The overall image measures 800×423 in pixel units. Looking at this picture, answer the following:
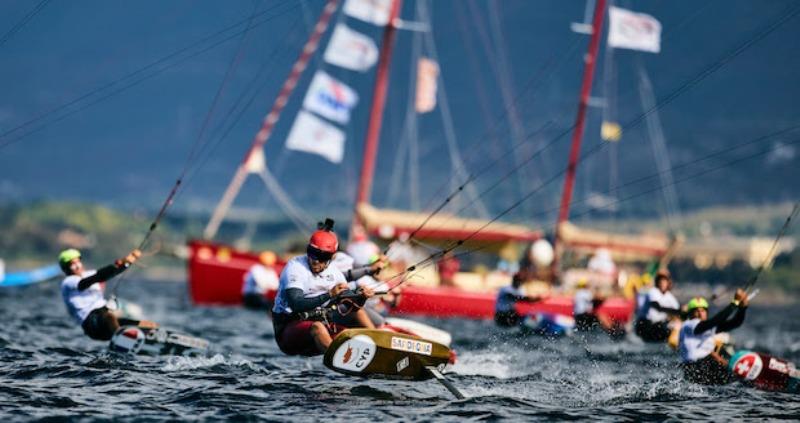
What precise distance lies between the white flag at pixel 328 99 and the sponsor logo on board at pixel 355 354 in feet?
86.6

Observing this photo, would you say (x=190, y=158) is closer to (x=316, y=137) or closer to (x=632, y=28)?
(x=316, y=137)

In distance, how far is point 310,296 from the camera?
51.1 feet

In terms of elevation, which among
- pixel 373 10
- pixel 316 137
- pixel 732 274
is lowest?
pixel 316 137

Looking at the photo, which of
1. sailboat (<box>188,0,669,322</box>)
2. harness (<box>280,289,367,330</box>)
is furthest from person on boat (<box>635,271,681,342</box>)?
sailboat (<box>188,0,669,322</box>)

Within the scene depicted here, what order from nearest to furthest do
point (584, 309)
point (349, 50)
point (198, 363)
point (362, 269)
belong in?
point (362, 269) < point (198, 363) < point (584, 309) < point (349, 50)

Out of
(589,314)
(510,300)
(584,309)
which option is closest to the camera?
(510,300)

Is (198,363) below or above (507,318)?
below

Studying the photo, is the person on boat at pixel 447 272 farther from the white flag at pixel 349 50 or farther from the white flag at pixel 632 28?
the white flag at pixel 632 28

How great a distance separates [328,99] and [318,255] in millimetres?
27000

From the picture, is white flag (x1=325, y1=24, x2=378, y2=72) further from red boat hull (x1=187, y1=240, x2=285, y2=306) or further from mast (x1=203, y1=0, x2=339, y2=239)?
red boat hull (x1=187, y1=240, x2=285, y2=306)

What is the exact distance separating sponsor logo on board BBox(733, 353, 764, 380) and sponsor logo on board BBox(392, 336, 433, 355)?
6.24 metres

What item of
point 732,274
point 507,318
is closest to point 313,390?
point 507,318

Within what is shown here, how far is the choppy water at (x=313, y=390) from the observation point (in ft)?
45.7

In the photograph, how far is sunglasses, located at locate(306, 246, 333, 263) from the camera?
15.6 m
